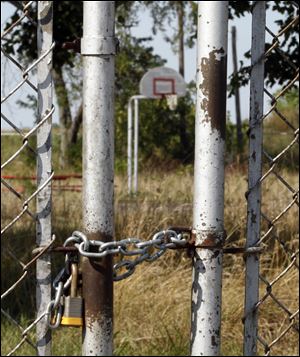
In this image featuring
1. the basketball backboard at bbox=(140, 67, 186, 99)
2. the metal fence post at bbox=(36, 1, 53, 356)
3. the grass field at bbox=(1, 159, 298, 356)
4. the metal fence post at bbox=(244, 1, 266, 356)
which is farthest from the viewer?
the basketball backboard at bbox=(140, 67, 186, 99)

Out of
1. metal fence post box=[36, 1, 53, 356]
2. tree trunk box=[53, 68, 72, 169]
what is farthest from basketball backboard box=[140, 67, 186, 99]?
metal fence post box=[36, 1, 53, 356]

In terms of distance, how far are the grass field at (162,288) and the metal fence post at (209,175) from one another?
2.14 meters

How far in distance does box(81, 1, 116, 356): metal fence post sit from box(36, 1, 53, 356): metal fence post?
0.12 metres

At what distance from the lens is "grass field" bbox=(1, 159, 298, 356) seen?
3537 mm

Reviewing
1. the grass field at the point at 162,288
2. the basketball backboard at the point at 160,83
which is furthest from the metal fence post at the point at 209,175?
the basketball backboard at the point at 160,83

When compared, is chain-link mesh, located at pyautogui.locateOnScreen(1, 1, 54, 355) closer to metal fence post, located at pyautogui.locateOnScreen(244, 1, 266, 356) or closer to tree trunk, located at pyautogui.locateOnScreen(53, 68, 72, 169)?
metal fence post, located at pyautogui.locateOnScreen(244, 1, 266, 356)

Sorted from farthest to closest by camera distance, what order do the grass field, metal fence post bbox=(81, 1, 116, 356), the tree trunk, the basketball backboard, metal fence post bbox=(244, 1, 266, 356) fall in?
the tree trunk, the basketball backboard, the grass field, metal fence post bbox=(244, 1, 266, 356), metal fence post bbox=(81, 1, 116, 356)

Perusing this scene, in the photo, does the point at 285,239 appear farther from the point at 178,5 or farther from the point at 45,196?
the point at 178,5

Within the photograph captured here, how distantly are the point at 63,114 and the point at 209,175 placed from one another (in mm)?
17574

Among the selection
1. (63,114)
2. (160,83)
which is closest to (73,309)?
(160,83)

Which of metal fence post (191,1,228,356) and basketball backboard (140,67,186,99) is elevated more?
basketball backboard (140,67,186,99)

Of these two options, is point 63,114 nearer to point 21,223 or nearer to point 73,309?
point 21,223

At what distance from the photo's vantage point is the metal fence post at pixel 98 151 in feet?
3.63

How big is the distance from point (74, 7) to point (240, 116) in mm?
14442
